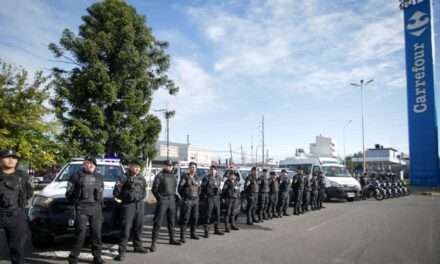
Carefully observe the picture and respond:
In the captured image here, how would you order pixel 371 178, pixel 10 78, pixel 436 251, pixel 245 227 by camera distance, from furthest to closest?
pixel 371 178 < pixel 10 78 < pixel 245 227 < pixel 436 251

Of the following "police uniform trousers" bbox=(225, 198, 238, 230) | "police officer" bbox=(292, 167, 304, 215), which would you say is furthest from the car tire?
"police officer" bbox=(292, 167, 304, 215)

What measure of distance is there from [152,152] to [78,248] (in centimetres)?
1317

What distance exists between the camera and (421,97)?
27.2m

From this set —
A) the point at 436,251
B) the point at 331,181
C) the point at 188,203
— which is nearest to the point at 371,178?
the point at 331,181

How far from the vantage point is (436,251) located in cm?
689

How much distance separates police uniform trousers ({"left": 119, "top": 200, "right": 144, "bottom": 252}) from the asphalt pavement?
272mm

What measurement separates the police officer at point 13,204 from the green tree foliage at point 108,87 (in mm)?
11756

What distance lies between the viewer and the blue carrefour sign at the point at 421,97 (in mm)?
26344

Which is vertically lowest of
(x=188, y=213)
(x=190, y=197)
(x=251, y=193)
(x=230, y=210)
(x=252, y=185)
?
(x=230, y=210)

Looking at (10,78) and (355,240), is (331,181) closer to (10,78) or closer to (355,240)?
(355,240)

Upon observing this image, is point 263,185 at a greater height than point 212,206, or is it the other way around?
point 263,185

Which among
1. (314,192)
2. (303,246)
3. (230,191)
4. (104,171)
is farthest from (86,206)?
(314,192)

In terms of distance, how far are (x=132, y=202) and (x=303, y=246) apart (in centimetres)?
357

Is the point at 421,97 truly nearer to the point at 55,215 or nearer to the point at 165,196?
the point at 165,196
